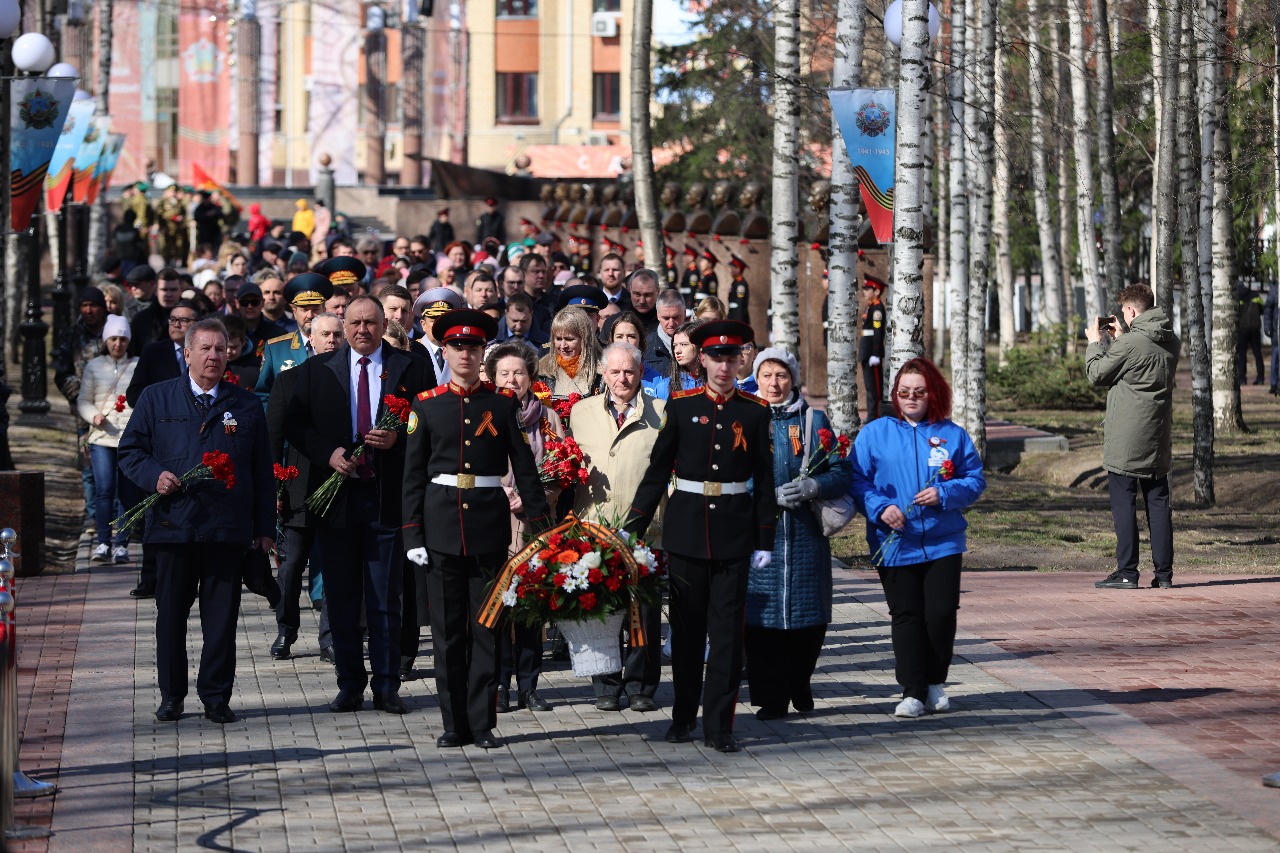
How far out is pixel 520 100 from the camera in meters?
78.9

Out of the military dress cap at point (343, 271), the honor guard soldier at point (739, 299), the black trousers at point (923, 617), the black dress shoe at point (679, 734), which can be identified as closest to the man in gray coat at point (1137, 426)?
the black trousers at point (923, 617)

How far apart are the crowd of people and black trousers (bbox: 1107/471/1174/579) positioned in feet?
13.3

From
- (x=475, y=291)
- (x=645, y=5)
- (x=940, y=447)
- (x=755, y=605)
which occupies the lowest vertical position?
(x=755, y=605)

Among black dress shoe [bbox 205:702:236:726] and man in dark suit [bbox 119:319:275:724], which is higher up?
man in dark suit [bbox 119:319:275:724]

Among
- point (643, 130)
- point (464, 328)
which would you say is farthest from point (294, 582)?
point (643, 130)

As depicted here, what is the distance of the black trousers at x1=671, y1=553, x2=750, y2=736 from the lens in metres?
8.73

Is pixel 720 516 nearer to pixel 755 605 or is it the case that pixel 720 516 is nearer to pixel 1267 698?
pixel 755 605

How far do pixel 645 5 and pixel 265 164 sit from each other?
2221 inches

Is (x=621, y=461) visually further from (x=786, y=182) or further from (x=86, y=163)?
(x=86, y=163)

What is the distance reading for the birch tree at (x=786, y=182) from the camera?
58.5 ft

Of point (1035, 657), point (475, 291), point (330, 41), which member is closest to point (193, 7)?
point (330, 41)

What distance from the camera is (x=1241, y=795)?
7875mm

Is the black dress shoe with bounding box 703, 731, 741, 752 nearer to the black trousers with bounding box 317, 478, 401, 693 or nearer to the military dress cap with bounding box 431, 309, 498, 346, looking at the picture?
the black trousers with bounding box 317, 478, 401, 693

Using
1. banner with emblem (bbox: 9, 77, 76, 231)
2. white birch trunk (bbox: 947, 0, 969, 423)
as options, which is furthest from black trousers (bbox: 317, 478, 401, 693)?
white birch trunk (bbox: 947, 0, 969, 423)
